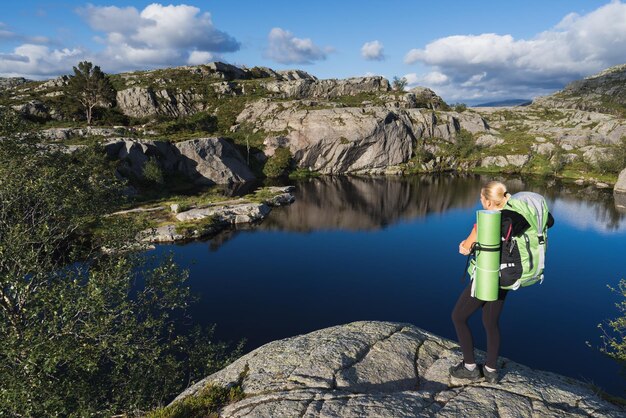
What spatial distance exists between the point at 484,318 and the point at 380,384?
158 inches

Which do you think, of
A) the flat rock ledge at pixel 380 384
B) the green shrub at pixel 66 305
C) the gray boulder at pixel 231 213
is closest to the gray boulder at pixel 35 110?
the gray boulder at pixel 231 213

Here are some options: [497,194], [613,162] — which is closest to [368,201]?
[613,162]

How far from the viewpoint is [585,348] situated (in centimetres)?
3384

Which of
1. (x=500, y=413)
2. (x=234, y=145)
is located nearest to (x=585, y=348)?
(x=500, y=413)

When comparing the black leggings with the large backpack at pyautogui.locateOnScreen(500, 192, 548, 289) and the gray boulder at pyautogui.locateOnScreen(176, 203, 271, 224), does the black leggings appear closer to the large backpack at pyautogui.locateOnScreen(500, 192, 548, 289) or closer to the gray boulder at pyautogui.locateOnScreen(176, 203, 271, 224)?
the large backpack at pyautogui.locateOnScreen(500, 192, 548, 289)

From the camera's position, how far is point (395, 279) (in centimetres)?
4797

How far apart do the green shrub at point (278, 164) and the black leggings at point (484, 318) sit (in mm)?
130244

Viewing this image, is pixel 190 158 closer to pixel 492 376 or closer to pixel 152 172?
pixel 152 172

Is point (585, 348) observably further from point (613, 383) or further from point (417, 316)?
point (417, 316)

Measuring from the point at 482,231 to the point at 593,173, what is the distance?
15229 centimetres

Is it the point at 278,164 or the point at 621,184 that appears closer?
the point at 621,184

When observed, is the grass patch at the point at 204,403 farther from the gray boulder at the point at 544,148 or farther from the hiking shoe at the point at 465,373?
the gray boulder at the point at 544,148

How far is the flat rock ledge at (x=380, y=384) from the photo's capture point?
9.22 meters

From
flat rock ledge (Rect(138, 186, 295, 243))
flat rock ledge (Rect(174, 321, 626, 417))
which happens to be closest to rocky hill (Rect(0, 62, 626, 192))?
flat rock ledge (Rect(138, 186, 295, 243))
